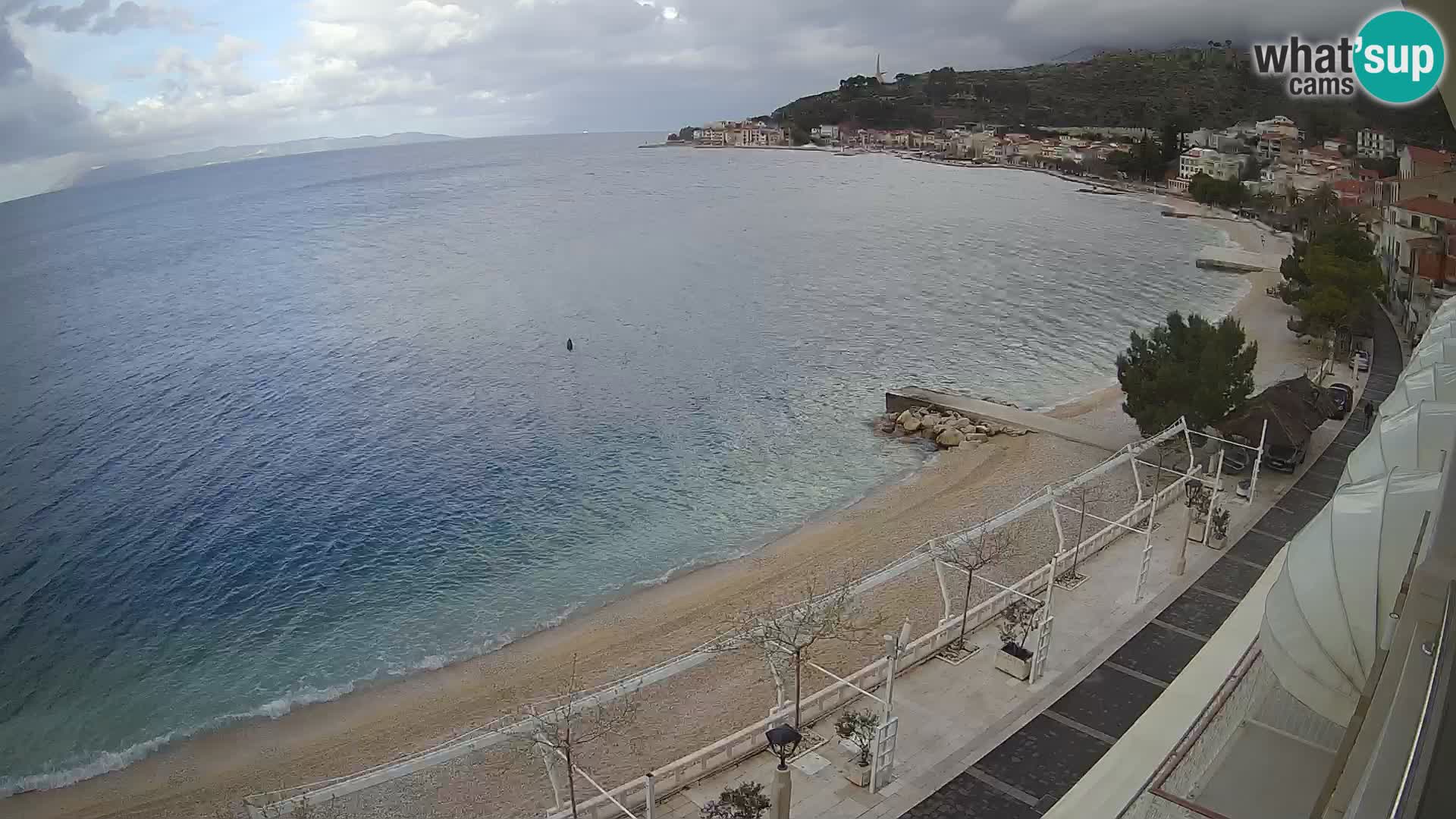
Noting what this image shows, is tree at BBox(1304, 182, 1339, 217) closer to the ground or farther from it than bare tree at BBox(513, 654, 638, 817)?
farther from it

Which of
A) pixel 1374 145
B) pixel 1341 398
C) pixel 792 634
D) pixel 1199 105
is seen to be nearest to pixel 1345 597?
pixel 792 634

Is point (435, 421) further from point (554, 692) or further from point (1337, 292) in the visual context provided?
point (1337, 292)

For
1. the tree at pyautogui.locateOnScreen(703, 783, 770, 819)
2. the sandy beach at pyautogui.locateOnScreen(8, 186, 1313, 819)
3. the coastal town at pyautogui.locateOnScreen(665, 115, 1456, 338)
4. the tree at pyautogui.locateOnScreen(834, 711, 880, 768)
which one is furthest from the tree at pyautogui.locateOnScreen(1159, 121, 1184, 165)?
the tree at pyautogui.locateOnScreen(703, 783, 770, 819)

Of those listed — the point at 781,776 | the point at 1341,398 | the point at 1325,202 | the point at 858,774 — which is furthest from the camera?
the point at 1325,202

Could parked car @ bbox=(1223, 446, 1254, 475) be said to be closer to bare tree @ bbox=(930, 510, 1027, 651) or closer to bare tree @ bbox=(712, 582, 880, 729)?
bare tree @ bbox=(930, 510, 1027, 651)

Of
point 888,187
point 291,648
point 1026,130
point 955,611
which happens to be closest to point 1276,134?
point 888,187
